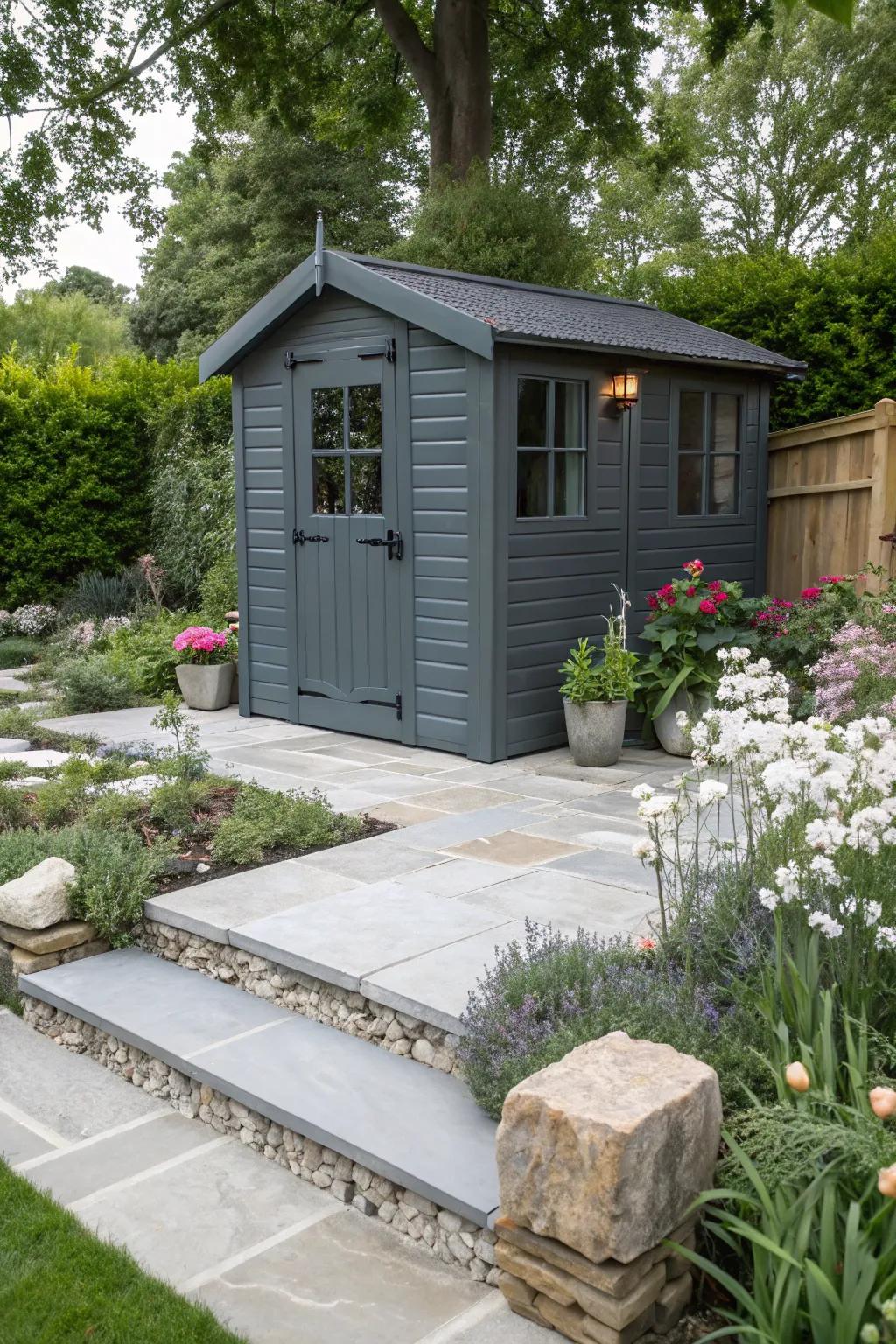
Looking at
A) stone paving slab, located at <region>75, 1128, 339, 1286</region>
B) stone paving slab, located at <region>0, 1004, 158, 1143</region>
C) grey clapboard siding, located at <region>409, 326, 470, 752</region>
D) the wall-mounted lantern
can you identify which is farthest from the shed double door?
stone paving slab, located at <region>75, 1128, 339, 1286</region>

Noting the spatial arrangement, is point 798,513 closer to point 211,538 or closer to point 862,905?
point 211,538

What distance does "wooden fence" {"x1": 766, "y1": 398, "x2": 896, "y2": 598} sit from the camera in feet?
24.6

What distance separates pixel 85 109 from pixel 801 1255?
14.9m

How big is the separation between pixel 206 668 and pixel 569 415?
316 centimetres

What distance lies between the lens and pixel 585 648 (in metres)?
6.48

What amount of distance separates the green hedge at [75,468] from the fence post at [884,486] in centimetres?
578

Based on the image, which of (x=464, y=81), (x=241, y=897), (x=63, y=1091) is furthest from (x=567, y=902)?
(x=464, y=81)

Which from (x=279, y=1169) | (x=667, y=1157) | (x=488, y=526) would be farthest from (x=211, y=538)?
(x=667, y=1157)

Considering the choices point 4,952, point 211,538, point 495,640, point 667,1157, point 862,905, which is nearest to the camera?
point 667,1157

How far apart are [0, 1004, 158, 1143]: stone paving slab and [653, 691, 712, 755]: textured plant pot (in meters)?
4.01

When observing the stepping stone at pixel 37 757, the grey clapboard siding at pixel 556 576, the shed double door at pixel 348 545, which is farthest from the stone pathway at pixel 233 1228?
the shed double door at pixel 348 545

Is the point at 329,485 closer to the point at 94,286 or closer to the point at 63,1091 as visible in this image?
the point at 63,1091

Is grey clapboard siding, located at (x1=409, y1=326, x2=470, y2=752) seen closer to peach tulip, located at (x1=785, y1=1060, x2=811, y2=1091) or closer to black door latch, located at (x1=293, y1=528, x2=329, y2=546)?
black door latch, located at (x1=293, y1=528, x2=329, y2=546)

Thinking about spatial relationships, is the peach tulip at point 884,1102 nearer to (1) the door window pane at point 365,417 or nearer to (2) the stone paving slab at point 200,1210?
(2) the stone paving slab at point 200,1210
